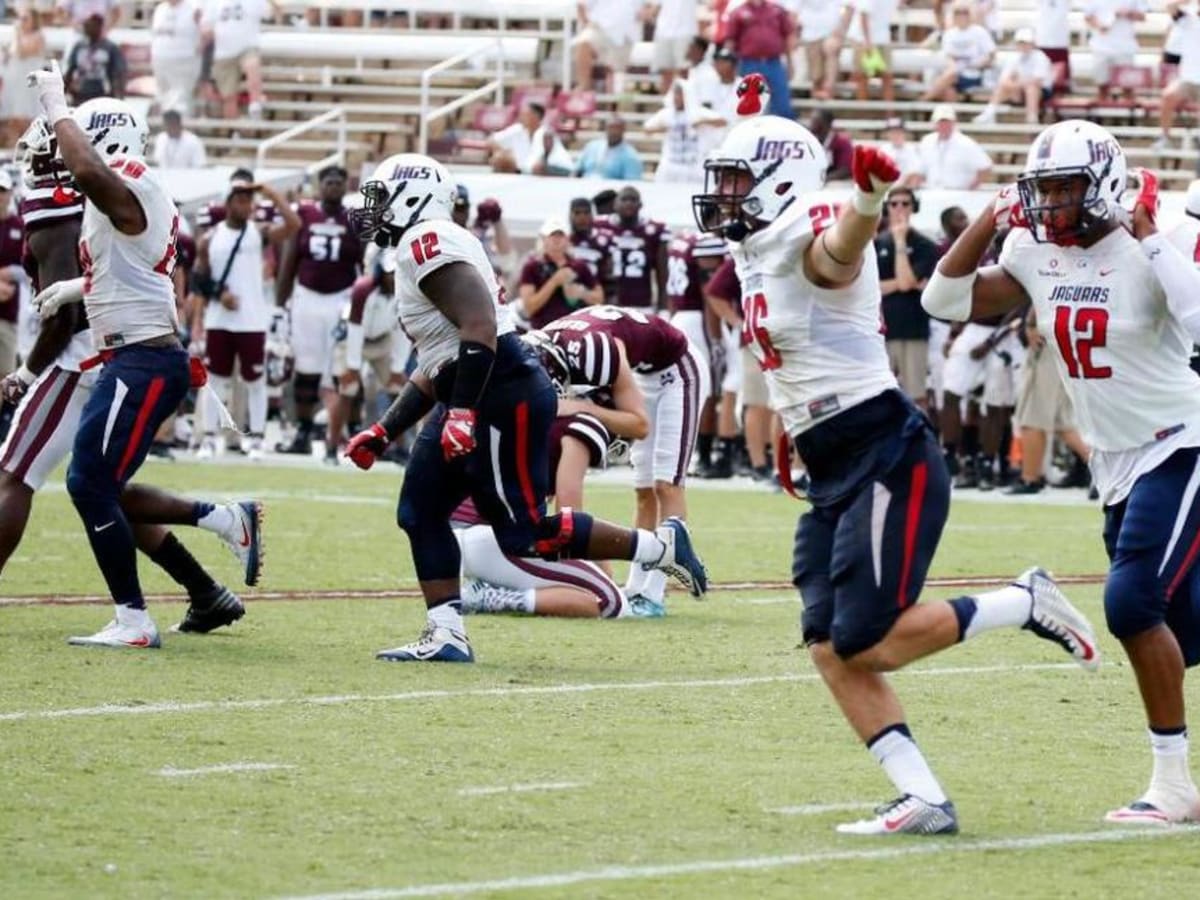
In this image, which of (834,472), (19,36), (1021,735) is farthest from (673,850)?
(19,36)

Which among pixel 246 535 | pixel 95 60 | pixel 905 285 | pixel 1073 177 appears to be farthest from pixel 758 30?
pixel 1073 177

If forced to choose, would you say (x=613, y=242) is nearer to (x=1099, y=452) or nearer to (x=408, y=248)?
(x=408, y=248)

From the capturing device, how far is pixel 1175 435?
6.15 metres

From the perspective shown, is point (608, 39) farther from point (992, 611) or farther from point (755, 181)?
point (992, 611)

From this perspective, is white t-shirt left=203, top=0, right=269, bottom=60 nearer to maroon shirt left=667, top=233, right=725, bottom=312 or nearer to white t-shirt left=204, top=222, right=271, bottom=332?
white t-shirt left=204, top=222, right=271, bottom=332

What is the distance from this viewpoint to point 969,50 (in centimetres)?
2362

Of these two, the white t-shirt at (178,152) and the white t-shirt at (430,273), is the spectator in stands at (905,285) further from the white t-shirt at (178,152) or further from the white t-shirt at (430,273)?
the white t-shirt at (430,273)

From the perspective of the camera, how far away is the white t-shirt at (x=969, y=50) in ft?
77.5

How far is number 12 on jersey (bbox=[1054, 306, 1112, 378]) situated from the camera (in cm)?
615

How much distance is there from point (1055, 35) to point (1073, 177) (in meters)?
17.8

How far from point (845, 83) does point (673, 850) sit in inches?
762

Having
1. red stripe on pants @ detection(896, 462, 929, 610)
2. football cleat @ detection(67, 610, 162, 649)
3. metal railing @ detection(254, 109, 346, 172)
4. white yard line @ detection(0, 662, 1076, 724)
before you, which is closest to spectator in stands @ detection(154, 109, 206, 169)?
metal railing @ detection(254, 109, 346, 172)

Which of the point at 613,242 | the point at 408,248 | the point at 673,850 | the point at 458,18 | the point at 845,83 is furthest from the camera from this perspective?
the point at 458,18

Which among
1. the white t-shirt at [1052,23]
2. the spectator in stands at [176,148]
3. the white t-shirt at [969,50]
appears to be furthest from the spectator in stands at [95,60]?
the white t-shirt at [1052,23]
